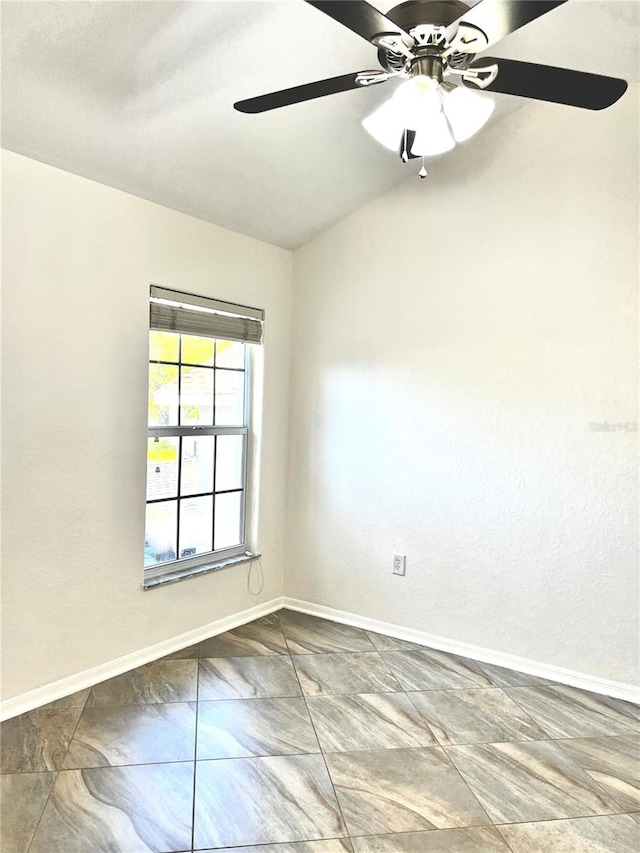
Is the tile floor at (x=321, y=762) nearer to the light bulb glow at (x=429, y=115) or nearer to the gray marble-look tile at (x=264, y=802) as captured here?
the gray marble-look tile at (x=264, y=802)

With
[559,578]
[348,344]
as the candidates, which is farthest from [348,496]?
[559,578]

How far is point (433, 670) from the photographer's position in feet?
9.32

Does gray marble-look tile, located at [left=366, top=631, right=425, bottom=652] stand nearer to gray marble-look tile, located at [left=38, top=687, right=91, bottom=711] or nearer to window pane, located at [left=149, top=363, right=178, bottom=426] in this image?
gray marble-look tile, located at [left=38, top=687, right=91, bottom=711]

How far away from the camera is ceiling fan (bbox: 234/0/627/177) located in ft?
4.37

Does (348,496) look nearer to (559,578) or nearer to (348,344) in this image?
(348,344)

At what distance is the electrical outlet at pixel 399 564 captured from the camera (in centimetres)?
323

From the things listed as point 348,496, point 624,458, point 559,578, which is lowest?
point 559,578

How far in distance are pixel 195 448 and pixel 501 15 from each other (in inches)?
94.5

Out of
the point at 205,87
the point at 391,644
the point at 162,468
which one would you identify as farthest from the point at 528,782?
the point at 205,87

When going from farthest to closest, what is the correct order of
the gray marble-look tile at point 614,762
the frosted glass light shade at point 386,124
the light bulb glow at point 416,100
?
the gray marble-look tile at point 614,762
the frosted glass light shade at point 386,124
the light bulb glow at point 416,100

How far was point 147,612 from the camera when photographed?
2.85m

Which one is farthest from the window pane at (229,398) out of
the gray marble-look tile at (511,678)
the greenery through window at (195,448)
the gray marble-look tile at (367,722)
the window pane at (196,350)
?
the gray marble-look tile at (511,678)

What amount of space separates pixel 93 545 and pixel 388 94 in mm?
2382

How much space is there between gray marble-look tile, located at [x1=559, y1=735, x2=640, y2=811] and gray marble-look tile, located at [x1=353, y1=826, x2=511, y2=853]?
507mm
